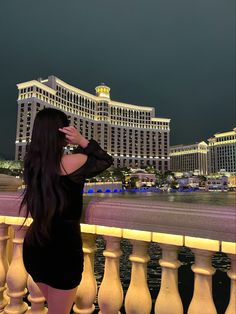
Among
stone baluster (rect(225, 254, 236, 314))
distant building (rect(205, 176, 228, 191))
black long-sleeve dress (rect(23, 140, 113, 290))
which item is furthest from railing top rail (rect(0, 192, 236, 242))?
distant building (rect(205, 176, 228, 191))

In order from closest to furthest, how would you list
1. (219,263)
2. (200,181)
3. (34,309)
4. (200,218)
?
(200,218)
(34,309)
(219,263)
(200,181)

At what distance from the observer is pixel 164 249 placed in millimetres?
2291

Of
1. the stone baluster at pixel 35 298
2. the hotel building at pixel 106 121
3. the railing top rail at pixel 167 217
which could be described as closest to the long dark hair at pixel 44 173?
the railing top rail at pixel 167 217

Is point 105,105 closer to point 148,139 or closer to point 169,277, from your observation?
point 148,139

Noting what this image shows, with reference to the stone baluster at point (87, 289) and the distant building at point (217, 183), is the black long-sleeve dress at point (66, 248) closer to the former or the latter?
the stone baluster at point (87, 289)

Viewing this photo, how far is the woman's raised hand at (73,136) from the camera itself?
2410mm

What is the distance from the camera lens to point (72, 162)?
2316mm

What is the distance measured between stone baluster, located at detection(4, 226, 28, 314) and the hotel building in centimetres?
13458

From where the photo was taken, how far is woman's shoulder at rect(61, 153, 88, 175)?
2.29m

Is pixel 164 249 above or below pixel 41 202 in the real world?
below

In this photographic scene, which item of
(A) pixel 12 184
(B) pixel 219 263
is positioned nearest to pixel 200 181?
(B) pixel 219 263

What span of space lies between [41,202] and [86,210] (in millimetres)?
517

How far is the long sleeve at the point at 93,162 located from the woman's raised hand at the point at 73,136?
0.07 metres

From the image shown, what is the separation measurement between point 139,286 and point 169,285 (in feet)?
0.90
